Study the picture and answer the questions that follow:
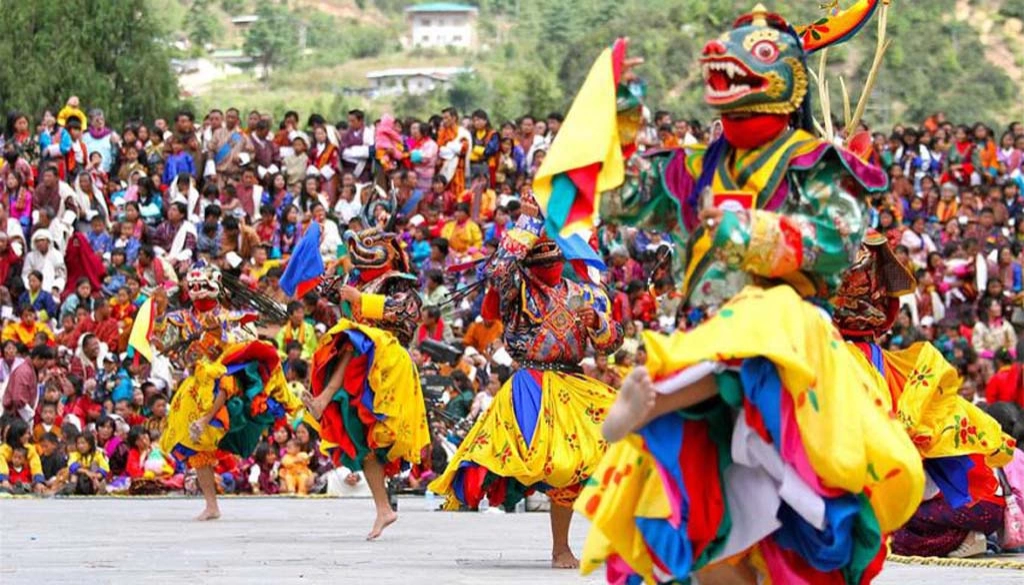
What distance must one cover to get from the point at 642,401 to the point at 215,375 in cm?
942

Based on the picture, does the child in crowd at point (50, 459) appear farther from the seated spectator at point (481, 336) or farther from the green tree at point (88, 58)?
the green tree at point (88, 58)

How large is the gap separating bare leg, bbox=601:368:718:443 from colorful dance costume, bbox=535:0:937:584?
0.15 feet

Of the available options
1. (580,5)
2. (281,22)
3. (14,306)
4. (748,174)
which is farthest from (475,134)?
(281,22)

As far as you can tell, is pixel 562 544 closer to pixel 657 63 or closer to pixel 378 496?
pixel 378 496

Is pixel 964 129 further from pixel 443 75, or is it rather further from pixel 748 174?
pixel 443 75

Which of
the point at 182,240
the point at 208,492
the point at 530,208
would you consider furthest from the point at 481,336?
the point at 530,208

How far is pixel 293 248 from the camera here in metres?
23.7

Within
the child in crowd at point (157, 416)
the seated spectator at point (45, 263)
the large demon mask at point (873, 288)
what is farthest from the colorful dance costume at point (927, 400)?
the seated spectator at point (45, 263)

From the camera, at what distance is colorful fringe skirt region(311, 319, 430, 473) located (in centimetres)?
1399

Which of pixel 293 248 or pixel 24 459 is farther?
pixel 293 248

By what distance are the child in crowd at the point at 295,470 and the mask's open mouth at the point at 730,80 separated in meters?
13.4

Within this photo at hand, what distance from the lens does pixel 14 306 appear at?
2319 centimetres

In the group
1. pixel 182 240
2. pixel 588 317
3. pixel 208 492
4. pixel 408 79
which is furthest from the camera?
pixel 408 79

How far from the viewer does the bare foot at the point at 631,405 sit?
21.5ft
